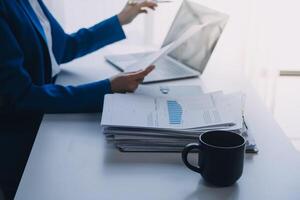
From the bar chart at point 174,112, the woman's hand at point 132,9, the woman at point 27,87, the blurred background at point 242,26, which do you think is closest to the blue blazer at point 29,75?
the woman at point 27,87

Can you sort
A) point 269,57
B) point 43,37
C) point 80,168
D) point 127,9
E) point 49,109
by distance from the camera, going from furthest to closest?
1. point 269,57
2. point 127,9
3. point 43,37
4. point 49,109
5. point 80,168

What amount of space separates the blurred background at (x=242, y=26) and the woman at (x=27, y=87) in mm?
590

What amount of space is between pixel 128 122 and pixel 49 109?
0.93 ft

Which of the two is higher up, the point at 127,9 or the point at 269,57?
the point at 127,9

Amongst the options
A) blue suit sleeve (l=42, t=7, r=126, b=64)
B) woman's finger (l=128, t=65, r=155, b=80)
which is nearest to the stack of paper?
woman's finger (l=128, t=65, r=155, b=80)

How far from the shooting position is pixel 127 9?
1716 millimetres

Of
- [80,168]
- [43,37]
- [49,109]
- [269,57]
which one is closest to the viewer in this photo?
[80,168]

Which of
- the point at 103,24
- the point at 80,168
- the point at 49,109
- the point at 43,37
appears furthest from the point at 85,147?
the point at 103,24

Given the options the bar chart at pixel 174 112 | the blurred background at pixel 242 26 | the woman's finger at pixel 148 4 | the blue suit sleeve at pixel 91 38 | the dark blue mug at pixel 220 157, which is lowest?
the blurred background at pixel 242 26

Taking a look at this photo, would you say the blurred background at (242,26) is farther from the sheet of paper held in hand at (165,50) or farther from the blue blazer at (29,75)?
the blue blazer at (29,75)

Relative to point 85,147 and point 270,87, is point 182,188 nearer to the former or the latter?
point 85,147

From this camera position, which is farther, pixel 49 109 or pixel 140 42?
pixel 140 42

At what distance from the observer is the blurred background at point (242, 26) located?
7.18ft

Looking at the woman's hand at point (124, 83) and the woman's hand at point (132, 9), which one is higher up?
the woman's hand at point (132, 9)
